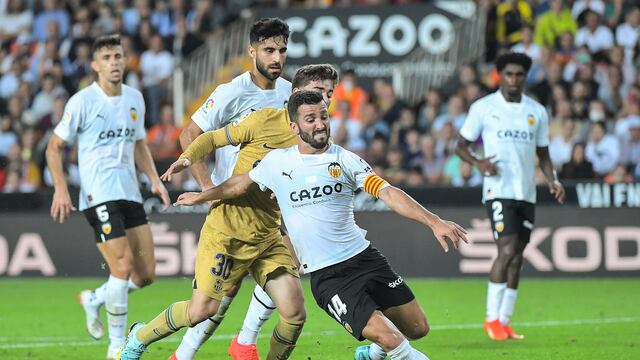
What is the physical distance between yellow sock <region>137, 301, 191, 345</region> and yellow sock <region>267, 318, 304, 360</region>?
24.4 inches

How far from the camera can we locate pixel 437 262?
16859 mm

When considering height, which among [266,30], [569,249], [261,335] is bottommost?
[569,249]

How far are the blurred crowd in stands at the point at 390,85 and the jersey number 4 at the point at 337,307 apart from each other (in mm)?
9297

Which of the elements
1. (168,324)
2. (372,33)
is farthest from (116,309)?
(372,33)

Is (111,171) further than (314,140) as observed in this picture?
Yes

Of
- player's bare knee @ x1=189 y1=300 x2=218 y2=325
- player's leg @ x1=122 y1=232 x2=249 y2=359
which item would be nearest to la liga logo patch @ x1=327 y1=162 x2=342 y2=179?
player's leg @ x1=122 y1=232 x2=249 y2=359

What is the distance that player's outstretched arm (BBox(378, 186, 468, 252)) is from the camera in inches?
279

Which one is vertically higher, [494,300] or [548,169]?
[548,169]

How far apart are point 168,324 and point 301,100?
6.30ft

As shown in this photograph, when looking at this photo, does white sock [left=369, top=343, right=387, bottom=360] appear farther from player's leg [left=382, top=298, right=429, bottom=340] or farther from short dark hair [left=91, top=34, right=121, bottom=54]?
short dark hair [left=91, top=34, right=121, bottom=54]

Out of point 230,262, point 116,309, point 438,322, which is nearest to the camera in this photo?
point 230,262

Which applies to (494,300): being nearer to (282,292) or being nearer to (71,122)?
(282,292)

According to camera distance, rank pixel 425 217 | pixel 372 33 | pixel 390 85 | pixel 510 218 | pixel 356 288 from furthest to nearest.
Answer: pixel 372 33 → pixel 390 85 → pixel 510 218 → pixel 356 288 → pixel 425 217

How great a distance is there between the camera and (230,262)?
8789mm
